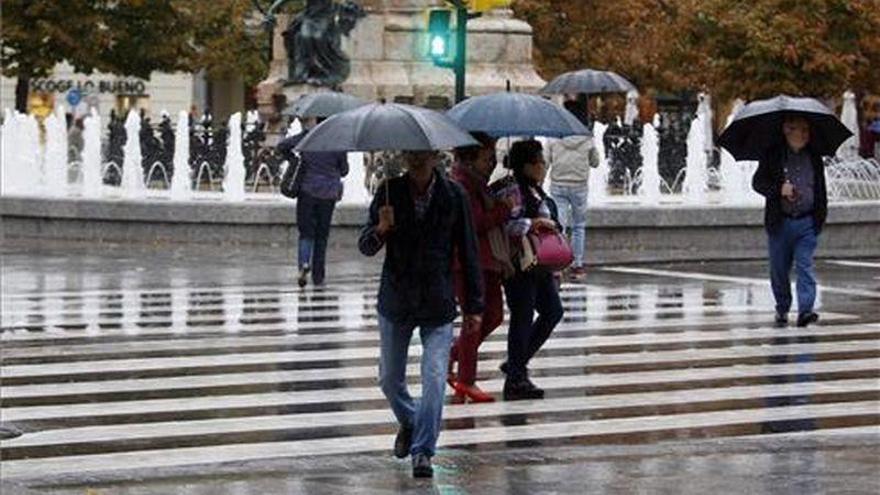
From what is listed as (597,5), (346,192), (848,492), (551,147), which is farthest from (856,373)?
(597,5)

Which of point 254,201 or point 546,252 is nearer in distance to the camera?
point 546,252

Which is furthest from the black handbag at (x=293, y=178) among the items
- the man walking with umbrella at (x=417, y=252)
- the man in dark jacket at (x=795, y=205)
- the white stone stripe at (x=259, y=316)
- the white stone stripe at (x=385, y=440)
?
the man walking with umbrella at (x=417, y=252)

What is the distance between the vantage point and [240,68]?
225ft

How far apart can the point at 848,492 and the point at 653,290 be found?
12686 millimetres

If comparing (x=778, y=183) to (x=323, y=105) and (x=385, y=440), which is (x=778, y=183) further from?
(x=385, y=440)

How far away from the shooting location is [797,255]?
21.4 meters

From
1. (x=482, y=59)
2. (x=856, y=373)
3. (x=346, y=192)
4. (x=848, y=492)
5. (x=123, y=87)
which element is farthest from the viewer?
(x=123, y=87)

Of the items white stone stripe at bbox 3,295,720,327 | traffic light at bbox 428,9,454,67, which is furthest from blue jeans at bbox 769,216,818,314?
traffic light at bbox 428,9,454,67

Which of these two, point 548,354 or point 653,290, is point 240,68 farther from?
point 548,354

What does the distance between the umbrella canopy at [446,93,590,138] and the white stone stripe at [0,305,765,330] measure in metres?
4.42

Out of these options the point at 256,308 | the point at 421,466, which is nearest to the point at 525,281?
the point at 421,466

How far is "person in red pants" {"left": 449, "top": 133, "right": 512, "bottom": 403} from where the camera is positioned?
15.7m

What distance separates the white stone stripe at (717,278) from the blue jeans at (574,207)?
3.07 ft

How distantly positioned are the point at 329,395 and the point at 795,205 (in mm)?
5753
